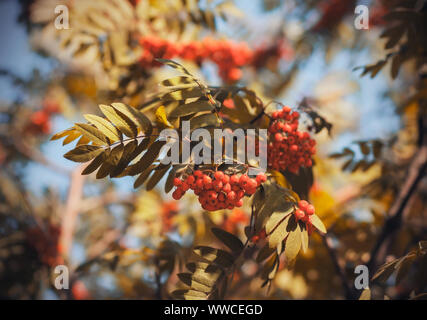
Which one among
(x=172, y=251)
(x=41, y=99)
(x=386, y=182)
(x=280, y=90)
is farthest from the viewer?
(x=41, y=99)

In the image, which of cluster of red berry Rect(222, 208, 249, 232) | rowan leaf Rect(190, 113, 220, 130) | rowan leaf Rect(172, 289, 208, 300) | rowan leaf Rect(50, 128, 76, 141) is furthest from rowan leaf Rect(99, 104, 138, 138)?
cluster of red berry Rect(222, 208, 249, 232)

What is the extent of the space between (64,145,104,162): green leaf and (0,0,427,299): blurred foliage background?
946mm

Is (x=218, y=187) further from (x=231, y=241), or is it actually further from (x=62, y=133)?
(x=62, y=133)

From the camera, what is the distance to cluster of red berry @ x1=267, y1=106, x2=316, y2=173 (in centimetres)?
151

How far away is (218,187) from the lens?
128cm

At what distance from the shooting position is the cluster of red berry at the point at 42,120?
514cm

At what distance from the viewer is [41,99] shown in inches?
204

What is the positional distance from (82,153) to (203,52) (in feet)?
8.29

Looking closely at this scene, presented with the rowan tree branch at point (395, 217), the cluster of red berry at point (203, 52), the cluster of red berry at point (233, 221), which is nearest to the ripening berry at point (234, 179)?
the rowan tree branch at point (395, 217)

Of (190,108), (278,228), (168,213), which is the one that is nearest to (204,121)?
(190,108)

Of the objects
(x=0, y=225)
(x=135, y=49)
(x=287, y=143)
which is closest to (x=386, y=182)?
(x=287, y=143)

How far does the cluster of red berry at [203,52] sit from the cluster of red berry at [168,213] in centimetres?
176
